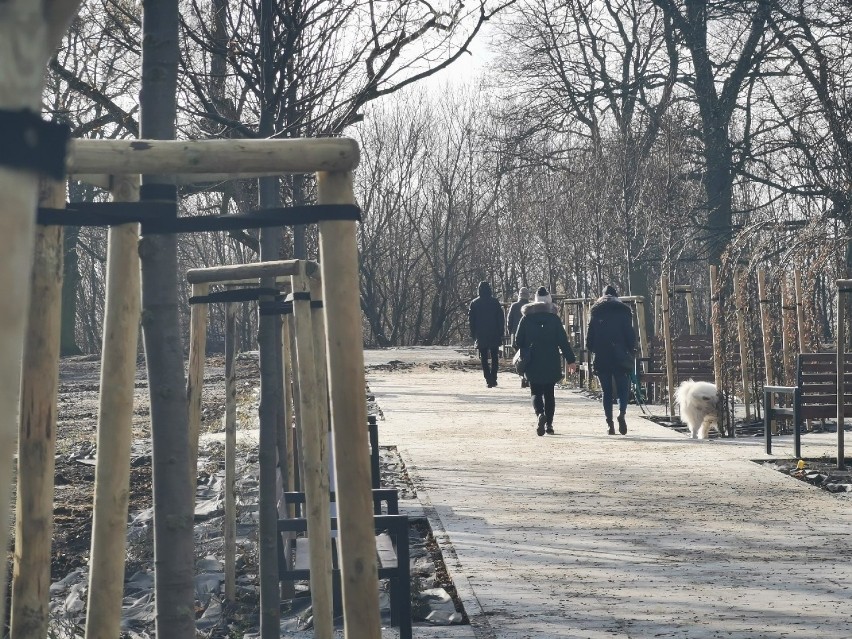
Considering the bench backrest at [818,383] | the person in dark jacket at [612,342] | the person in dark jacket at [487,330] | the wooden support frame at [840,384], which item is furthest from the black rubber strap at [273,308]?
the person in dark jacket at [487,330]

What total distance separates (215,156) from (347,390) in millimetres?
536

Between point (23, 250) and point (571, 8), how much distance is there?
29735 mm

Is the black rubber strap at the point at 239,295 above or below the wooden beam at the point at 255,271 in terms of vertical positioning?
below

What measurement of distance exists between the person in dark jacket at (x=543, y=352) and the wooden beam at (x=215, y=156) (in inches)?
450

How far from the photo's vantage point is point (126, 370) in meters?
2.78

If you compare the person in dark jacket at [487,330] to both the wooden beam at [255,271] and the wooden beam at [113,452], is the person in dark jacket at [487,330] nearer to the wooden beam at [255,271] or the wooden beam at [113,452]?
the wooden beam at [255,271]

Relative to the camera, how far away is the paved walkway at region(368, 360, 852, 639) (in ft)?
18.1

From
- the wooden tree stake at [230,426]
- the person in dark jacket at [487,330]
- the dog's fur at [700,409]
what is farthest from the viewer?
the person in dark jacket at [487,330]

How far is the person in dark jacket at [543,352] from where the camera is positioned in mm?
13969

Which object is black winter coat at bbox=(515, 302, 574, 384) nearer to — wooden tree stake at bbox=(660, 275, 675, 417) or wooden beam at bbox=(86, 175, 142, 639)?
wooden tree stake at bbox=(660, 275, 675, 417)

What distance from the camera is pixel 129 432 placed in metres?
2.77

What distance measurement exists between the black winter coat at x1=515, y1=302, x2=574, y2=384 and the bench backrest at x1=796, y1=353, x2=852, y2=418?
11.4 ft

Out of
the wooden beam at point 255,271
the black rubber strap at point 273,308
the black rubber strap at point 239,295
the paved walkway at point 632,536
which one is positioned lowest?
the paved walkway at point 632,536

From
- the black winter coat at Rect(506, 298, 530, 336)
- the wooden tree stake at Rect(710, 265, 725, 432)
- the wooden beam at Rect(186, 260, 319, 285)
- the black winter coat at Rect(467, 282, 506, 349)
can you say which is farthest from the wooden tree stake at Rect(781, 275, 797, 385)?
the black winter coat at Rect(506, 298, 530, 336)
